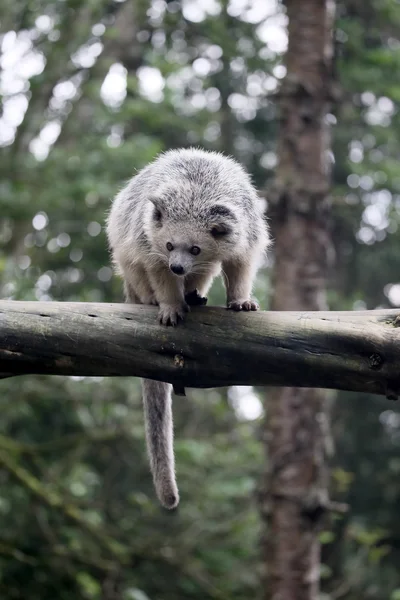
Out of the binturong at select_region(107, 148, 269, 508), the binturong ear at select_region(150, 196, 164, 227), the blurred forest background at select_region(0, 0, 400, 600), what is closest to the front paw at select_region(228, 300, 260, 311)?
the binturong at select_region(107, 148, 269, 508)

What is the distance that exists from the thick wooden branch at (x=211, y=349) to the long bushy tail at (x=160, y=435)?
736mm

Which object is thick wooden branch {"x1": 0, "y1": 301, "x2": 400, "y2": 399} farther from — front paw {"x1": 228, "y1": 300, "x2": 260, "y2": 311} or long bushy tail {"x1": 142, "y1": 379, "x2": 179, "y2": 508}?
long bushy tail {"x1": 142, "y1": 379, "x2": 179, "y2": 508}

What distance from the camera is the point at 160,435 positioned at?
180 inches

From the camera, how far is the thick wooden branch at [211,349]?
148 inches

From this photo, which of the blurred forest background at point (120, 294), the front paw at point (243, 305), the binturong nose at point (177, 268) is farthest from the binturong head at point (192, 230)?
the blurred forest background at point (120, 294)

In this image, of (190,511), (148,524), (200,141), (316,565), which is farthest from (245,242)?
(200,141)

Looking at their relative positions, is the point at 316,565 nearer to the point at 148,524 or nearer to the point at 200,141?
the point at 148,524

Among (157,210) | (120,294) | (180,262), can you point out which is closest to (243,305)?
(180,262)

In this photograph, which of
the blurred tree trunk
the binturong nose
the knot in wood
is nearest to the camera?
the knot in wood

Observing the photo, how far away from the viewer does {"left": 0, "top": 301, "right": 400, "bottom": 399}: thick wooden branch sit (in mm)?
3771

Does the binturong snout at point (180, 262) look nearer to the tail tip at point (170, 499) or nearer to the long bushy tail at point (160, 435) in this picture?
the long bushy tail at point (160, 435)

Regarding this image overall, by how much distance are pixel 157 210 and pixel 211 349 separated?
3.36ft

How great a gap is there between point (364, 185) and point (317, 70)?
19.8 ft

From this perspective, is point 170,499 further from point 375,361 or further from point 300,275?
point 300,275
